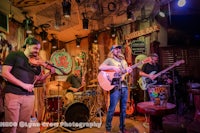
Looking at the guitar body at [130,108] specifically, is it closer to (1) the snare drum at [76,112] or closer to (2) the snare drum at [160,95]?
(1) the snare drum at [76,112]

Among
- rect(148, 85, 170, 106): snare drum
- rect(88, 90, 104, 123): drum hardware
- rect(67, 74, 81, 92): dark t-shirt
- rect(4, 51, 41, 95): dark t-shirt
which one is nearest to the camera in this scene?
rect(4, 51, 41, 95): dark t-shirt

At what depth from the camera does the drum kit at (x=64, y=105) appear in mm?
4137

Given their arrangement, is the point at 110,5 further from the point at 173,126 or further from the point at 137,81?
the point at 173,126

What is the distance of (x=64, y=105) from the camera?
4422 mm

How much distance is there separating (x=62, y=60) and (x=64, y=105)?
2616 mm

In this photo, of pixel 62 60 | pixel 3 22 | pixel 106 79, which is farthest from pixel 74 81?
pixel 3 22

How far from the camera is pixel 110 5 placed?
15.9 feet

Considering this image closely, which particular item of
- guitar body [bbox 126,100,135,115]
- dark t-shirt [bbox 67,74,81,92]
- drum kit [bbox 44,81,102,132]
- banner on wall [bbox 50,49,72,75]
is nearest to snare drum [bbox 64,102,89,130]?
drum kit [bbox 44,81,102,132]

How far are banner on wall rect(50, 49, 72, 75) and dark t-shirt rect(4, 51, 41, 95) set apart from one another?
393 cm

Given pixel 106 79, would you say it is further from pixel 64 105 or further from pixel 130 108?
pixel 130 108

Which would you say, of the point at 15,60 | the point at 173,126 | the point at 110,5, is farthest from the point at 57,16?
the point at 173,126

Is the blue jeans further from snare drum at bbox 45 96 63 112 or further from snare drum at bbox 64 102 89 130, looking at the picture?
snare drum at bbox 45 96 63 112

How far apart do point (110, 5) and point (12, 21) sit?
7.70 ft

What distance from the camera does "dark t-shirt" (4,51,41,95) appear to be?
89.3 inches
